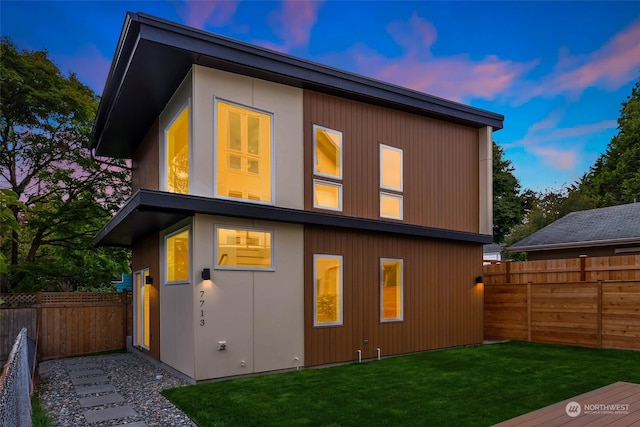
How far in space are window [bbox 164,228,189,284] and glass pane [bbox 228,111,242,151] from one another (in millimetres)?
1560

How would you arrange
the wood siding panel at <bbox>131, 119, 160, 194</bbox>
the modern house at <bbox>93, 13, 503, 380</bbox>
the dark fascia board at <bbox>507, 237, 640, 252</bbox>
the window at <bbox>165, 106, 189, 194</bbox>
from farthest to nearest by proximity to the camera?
the dark fascia board at <bbox>507, 237, 640, 252</bbox> → the wood siding panel at <bbox>131, 119, 160, 194</bbox> → the window at <bbox>165, 106, 189, 194</bbox> → the modern house at <bbox>93, 13, 503, 380</bbox>

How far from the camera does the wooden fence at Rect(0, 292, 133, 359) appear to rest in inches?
362

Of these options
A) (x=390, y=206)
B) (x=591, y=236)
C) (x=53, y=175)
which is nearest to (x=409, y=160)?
(x=390, y=206)

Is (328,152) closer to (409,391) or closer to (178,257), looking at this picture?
(178,257)

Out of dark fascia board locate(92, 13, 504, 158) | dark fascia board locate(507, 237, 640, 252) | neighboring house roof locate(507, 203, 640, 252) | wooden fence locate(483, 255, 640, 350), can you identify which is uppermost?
dark fascia board locate(92, 13, 504, 158)

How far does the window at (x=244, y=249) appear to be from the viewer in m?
6.79

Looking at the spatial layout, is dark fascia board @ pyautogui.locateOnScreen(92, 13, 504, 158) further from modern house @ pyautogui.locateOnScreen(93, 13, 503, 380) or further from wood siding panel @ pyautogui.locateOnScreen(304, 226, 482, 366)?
wood siding panel @ pyautogui.locateOnScreen(304, 226, 482, 366)

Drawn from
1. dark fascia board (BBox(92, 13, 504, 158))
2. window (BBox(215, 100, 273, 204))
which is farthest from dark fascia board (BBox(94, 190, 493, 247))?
dark fascia board (BBox(92, 13, 504, 158))

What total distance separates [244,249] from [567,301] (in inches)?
283

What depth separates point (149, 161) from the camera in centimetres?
955

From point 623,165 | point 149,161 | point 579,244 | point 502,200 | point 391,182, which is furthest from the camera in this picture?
point 623,165

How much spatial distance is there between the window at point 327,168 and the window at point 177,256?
2.36 metres

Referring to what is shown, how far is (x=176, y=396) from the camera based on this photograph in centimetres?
565

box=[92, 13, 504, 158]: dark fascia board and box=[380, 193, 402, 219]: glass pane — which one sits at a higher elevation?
box=[92, 13, 504, 158]: dark fascia board
